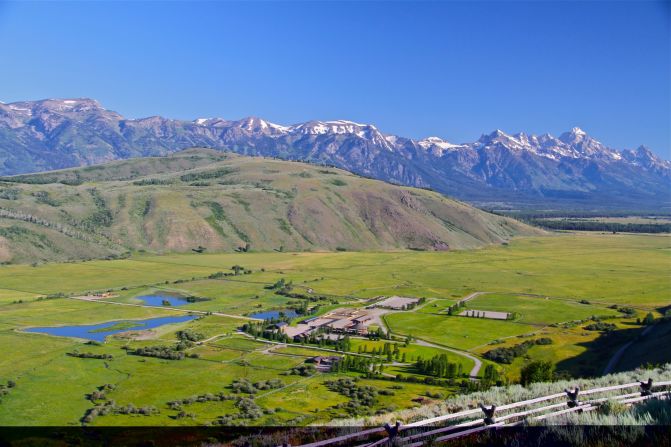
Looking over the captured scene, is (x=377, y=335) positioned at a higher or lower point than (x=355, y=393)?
lower

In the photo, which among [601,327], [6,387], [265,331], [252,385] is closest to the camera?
[6,387]

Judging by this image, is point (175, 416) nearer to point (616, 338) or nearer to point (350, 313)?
A: point (350, 313)

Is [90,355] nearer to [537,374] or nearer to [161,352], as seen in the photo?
[161,352]

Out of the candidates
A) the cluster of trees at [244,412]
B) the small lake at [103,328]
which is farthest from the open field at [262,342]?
the small lake at [103,328]

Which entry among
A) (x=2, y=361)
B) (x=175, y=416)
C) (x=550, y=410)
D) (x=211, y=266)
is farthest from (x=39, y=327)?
(x=550, y=410)

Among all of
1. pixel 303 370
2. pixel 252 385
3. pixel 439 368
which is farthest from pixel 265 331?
pixel 439 368

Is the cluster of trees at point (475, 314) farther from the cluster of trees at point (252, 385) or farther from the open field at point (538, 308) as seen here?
the cluster of trees at point (252, 385)
